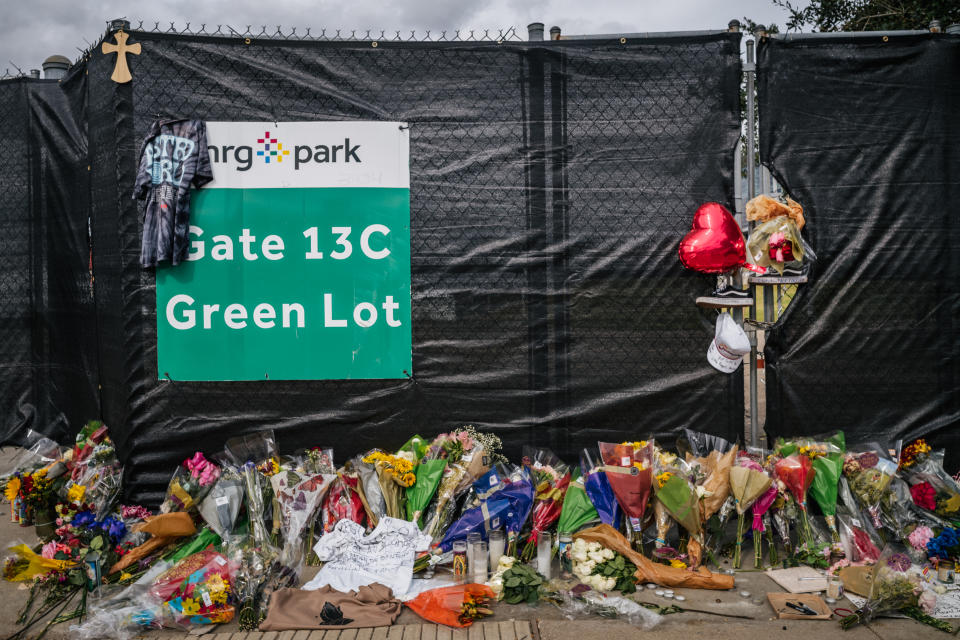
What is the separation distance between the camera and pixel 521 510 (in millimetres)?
4172

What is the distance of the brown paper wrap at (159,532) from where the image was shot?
4.05 meters

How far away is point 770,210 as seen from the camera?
15.1 feet

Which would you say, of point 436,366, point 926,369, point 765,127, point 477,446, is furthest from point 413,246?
point 926,369

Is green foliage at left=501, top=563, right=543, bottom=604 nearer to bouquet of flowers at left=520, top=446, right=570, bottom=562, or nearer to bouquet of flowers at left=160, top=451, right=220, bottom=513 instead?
bouquet of flowers at left=520, top=446, right=570, bottom=562

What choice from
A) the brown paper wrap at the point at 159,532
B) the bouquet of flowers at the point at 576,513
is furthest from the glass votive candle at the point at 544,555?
the brown paper wrap at the point at 159,532

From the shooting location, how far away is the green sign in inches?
186

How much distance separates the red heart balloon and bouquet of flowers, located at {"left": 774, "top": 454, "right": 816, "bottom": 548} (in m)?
1.35

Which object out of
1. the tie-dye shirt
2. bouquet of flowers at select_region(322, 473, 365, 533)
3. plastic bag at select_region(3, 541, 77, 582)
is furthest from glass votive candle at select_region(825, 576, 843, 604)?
the tie-dye shirt

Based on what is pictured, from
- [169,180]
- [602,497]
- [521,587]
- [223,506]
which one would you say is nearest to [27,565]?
[223,506]

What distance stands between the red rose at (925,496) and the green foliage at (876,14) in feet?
19.6

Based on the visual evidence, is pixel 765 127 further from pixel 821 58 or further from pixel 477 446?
pixel 477 446

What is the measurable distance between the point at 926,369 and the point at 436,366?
3.61 metres

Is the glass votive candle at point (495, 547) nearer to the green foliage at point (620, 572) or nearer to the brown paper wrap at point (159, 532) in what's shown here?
the green foliage at point (620, 572)

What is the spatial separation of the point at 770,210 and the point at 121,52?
15.7 ft
